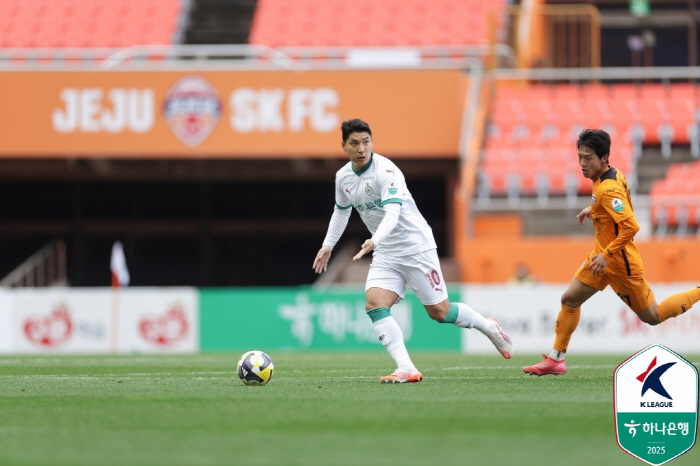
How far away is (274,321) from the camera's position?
54.9 feet

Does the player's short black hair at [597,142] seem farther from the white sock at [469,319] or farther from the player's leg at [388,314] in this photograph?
the player's leg at [388,314]

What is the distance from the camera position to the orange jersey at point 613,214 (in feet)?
24.5

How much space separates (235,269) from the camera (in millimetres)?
24188

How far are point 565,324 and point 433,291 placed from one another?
42.7 inches

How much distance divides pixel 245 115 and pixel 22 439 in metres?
16.2

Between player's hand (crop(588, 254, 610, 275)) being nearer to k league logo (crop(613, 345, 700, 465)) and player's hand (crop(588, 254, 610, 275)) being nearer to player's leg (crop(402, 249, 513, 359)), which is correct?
player's leg (crop(402, 249, 513, 359))

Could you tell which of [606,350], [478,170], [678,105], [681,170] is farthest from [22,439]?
[678,105]

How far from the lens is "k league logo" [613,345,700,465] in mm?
4660

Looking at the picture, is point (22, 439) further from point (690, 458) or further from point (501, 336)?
point (501, 336)

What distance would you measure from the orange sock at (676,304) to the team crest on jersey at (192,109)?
14.0 meters

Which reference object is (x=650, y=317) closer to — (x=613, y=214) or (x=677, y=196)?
(x=613, y=214)

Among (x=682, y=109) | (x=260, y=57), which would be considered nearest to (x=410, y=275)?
(x=682, y=109)

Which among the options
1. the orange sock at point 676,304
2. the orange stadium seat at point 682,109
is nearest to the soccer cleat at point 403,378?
the orange sock at point 676,304

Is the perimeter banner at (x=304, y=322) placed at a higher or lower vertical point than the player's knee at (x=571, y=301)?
lower
